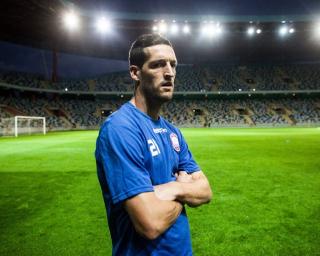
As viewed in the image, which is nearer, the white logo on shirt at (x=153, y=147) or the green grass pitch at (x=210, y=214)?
the white logo on shirt at (x=153, y=147)

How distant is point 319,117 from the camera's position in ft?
176

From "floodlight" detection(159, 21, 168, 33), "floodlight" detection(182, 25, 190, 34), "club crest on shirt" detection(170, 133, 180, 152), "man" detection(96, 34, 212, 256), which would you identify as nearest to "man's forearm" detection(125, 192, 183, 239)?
"man" detection(96, 34, 212, 256)

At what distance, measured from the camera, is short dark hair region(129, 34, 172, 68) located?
7.21 feet

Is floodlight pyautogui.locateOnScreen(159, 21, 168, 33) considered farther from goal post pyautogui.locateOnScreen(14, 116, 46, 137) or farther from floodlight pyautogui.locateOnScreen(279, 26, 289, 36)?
goal post pyautogui.locateOnScreen(14, 116, 46, 137)

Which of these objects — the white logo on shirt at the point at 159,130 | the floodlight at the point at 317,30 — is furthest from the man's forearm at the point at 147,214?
the floodlight at the point at 317,30

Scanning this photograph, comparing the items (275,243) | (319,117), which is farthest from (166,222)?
(319,117)

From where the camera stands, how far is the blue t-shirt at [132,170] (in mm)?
1807

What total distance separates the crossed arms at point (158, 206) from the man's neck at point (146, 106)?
23.5 inches

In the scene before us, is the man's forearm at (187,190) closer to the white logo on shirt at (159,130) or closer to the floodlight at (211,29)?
the white logo on shirt at (159,130)

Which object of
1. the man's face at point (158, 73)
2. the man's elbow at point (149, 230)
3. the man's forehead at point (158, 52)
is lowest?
the man's elbow at point (149, 230)

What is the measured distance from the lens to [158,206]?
1.84 metres

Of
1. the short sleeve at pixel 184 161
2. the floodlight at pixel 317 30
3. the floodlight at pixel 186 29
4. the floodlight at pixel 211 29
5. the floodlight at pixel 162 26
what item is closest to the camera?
the short sleeve at pixel 184 161

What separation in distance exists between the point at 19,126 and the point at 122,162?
36306 mm

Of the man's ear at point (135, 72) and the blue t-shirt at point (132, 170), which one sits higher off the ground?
the man's ear at point (135, 72)
